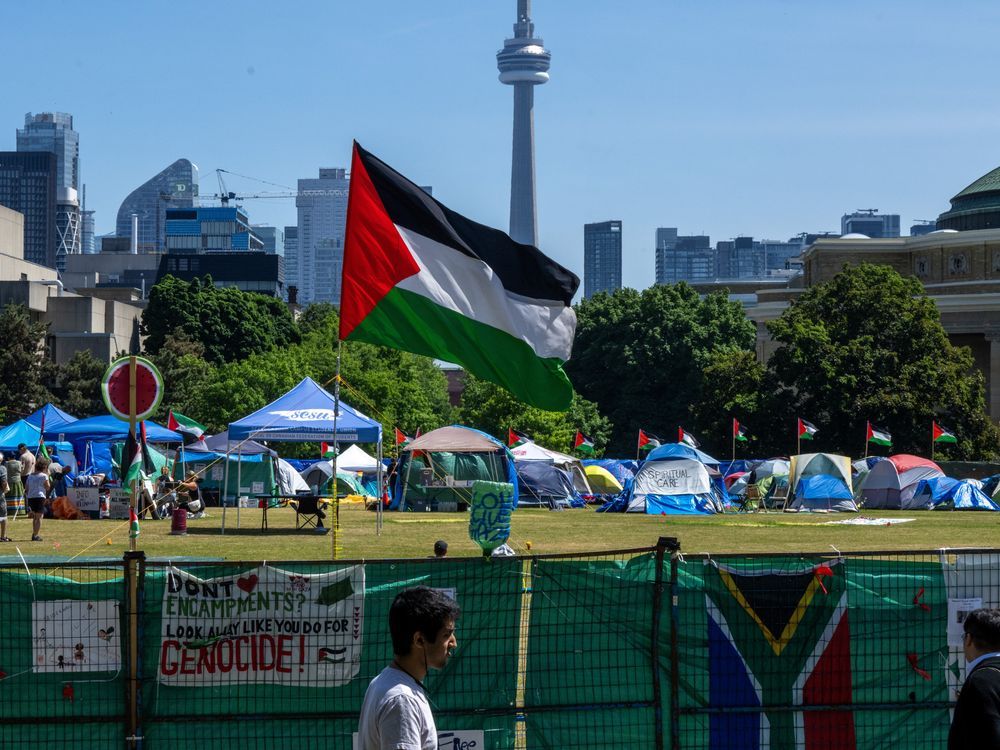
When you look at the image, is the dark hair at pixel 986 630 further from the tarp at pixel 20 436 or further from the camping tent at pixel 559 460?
the camping tent at pixel 559 460

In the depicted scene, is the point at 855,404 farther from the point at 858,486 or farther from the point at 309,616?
the point at 309,616

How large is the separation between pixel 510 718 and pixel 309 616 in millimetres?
1396

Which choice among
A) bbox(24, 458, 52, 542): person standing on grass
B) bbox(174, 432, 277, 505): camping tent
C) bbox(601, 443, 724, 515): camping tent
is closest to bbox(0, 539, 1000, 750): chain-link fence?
bbox(24, 458, 52, 542): person standing on grass

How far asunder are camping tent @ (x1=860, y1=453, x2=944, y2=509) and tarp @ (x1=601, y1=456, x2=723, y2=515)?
748cm

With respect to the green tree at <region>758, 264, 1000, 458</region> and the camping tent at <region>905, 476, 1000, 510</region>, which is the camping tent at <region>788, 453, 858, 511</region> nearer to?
the camping tent at <region>905, 476, 1000, 510</region>

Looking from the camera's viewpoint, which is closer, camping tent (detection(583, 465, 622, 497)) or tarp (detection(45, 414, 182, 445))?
tarp (detection(45, 414, 182, 445))

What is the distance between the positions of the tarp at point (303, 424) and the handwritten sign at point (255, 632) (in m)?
20.5

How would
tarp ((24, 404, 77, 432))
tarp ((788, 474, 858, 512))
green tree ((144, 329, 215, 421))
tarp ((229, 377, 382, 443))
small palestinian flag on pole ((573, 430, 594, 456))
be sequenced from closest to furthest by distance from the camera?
tarp ((229, 377, 382, 443)), tarp ((24, 404, 77, 432)), tarp ((788, 474, 858, 512)), small palestinian flag on pole ((573, 430, 594, 456)), green tree ((144, 329, 215, 421))

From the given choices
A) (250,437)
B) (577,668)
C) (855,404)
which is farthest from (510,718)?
(855,404)

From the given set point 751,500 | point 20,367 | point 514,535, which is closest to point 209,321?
point 20,367

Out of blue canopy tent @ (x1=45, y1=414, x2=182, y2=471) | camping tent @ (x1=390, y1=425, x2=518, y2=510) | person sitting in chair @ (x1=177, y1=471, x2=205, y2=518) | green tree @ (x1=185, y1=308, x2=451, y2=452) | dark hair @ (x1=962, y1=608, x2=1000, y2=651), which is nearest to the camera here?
dark hair @ (x1=962, y1=608, x2=1000, y2=651)

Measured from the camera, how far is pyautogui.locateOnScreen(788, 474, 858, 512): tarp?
4609 cm

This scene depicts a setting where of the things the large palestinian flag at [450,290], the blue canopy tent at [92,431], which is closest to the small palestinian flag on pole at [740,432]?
the blue canopy tent at [92,431]

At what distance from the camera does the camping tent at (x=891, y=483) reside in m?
49.4
